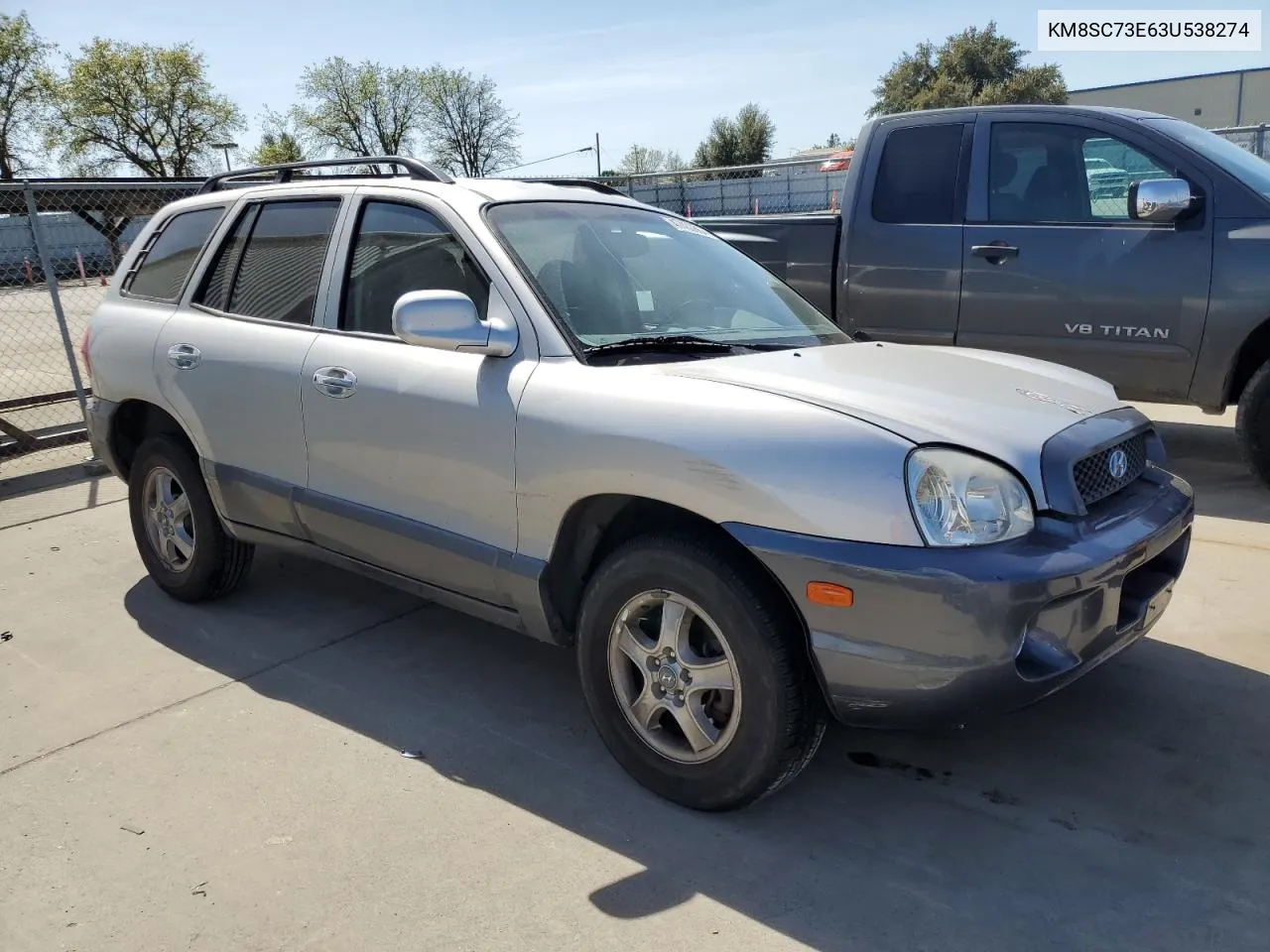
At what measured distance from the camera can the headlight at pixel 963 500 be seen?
2441 millimetres

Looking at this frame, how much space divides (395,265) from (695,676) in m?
1.88

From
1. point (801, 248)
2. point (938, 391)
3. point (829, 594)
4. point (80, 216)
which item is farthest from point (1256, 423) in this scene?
point (80, 216)

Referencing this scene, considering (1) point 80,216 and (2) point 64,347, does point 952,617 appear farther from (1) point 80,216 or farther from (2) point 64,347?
(2) point 64,347

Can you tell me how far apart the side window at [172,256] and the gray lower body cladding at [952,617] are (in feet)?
10.2

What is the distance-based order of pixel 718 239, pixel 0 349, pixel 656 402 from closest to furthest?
pixel 656 402, pixel 718 239, pixel 0 349

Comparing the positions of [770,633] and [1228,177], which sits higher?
[1228,177]

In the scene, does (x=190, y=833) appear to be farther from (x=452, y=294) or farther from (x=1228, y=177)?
(x=1228, y=177)

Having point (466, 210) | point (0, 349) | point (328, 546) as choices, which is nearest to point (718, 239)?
point (466, 210)

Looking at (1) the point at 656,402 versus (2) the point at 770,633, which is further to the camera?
(1) the point at 656,402

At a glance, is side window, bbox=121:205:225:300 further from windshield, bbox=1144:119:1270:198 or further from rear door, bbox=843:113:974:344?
windshield, bbox=1144:119:1270:198

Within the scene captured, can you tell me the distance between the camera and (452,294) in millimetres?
3039

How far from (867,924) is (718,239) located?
2735 mm

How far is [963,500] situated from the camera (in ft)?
8.13

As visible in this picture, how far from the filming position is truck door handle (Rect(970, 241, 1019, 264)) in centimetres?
579
